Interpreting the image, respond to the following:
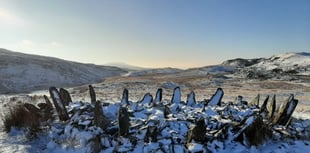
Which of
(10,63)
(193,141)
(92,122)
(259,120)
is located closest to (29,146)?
(92,122)

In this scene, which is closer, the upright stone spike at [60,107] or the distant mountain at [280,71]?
the upright stone spike at [60,107]

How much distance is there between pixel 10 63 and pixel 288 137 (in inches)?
1899

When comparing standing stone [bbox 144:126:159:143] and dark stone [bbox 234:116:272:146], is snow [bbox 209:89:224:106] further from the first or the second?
standing stone [bbox 144:126:159:143]

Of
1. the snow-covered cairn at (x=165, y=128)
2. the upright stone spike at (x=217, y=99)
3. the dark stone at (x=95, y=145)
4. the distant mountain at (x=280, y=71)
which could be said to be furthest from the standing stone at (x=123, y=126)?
the distant mountain at (x=280, y=71)

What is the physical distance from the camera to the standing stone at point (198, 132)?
24.2 ft

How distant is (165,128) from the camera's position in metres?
7.95

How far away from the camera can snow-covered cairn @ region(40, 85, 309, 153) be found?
7414 millimetres

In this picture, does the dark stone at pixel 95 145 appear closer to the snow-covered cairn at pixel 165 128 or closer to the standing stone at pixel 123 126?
the snow-covered cairn at pixel 165 128

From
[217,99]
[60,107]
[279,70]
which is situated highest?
[279,70]

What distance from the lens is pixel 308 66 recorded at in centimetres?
5625

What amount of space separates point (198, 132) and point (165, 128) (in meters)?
1.00

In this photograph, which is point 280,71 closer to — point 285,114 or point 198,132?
point 285,114

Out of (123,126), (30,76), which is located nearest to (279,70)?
(30,76)

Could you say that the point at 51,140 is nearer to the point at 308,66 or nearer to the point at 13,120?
the point at 13,120
